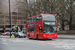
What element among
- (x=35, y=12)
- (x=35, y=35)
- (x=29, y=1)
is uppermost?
(x=29, y=1)

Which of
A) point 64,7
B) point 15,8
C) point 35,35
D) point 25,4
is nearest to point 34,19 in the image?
point 35,35

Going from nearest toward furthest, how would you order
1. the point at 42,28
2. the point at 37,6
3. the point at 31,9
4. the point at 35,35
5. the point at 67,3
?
the point at 42,28 → the point at 35,35 → the point at 67,3 → the point at 37,6 → the point at 31,9

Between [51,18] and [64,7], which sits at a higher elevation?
[64,7]

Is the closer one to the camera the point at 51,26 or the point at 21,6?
the point at 51,26

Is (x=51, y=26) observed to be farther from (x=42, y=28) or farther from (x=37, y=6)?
(x=37, y=6)

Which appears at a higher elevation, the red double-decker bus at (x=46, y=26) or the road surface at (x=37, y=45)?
the red double-decker bus at (x=46, y=26)

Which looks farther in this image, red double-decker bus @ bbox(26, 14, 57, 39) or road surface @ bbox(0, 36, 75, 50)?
red double-decker bus @ bbox(26, 14, 57, 39)

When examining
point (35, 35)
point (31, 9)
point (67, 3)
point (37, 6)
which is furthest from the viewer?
point (31, 9)

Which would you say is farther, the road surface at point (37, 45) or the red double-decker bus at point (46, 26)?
the red double-decker bus at point (46, 26)

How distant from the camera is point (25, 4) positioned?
3688 centimetres

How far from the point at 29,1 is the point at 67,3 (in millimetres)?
10133

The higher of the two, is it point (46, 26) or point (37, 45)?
point (46, 26)

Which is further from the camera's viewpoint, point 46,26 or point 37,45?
point 46,26

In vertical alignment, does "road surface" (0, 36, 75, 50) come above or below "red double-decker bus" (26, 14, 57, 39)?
below
